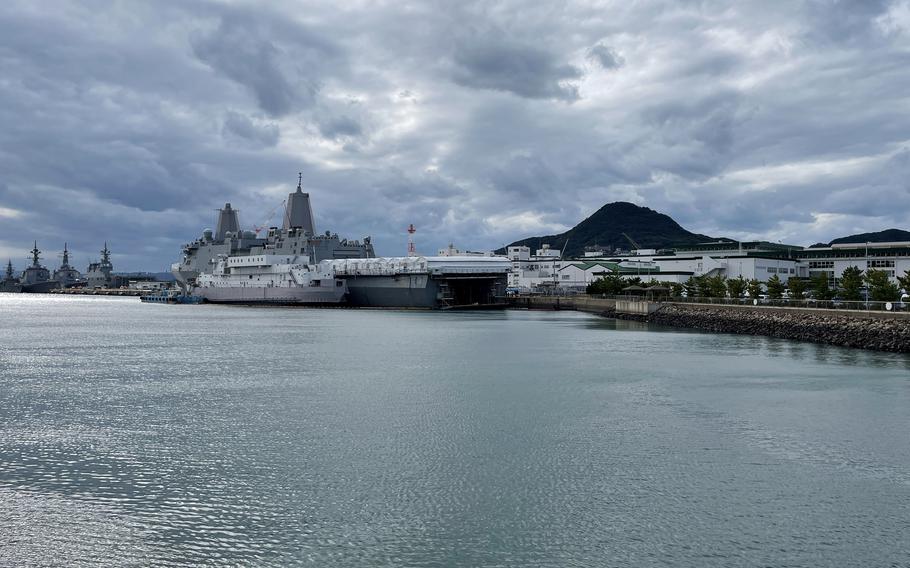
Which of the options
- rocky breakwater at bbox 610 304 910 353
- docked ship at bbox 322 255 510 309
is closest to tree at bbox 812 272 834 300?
rocky breakwater at bbox 610 304 910 353

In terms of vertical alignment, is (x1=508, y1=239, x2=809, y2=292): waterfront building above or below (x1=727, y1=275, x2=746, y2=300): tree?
above

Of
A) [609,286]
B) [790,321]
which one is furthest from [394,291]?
[790,321]

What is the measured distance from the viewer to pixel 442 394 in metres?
24.6

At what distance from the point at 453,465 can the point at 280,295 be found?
81.3m

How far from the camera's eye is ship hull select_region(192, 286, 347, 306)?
89.9 metres

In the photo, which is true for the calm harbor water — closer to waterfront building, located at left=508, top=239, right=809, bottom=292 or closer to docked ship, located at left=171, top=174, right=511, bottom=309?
docked ship, located at left=171, top=174, right=511, bottom=309

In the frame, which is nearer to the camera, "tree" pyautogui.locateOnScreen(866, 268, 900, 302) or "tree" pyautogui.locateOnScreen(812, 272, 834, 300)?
"tree" pyautogui.locateOnScreen(866, 268, 900, 302)

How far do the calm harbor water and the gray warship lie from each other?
193 ft

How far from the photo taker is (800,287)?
229 ft

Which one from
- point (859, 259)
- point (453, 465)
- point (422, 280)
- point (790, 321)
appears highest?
point (859, 259)

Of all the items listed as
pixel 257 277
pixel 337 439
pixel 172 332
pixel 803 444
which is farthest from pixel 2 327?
pixel 803 444

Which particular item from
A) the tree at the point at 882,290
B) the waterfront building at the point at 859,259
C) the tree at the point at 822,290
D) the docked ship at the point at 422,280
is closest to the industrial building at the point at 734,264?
the waterfront building at the point at 859,259

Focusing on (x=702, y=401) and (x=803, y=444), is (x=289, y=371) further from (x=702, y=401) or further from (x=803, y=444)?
(x=803, y=444)

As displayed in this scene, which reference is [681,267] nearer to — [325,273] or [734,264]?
[734,264]
